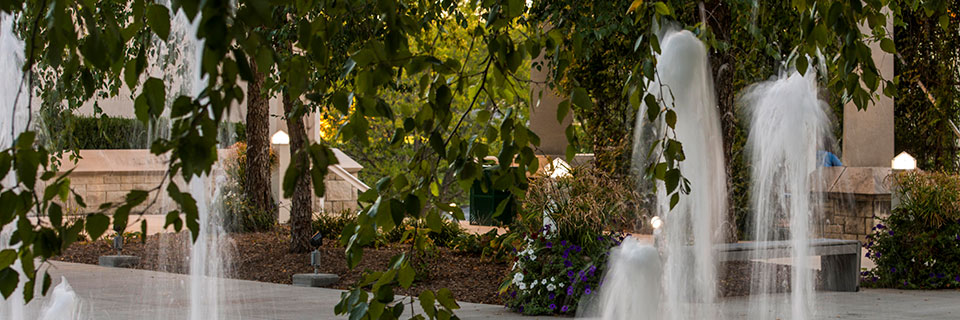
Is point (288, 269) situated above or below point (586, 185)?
below

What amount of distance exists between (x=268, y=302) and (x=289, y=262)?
3053mm

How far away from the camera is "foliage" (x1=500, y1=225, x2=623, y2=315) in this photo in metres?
8.00

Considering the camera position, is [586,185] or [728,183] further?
[728,183]

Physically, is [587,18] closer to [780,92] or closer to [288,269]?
[780,92]

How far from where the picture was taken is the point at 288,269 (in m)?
11.2

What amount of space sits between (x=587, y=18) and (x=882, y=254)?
3702 mm

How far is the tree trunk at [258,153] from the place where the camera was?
14.2 m

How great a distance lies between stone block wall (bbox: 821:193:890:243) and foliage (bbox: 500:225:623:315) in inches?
244

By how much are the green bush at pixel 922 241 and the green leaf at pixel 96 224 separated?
9718mm

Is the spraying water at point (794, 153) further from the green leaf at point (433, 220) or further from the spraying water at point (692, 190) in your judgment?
the green leaf at point (433, 220)

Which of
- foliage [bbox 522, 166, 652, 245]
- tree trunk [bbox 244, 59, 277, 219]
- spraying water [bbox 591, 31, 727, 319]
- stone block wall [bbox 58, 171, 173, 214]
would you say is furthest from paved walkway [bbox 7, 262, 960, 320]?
stone block wall [bbox 58, 171, 173, 214]

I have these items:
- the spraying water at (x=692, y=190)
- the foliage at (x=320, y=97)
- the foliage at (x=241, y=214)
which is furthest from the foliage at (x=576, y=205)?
the foliage at (x=241, y=214)

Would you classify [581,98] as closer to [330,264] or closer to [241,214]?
[330,264]

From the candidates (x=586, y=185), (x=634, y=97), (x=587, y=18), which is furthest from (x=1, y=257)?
(x=587, y=18)
